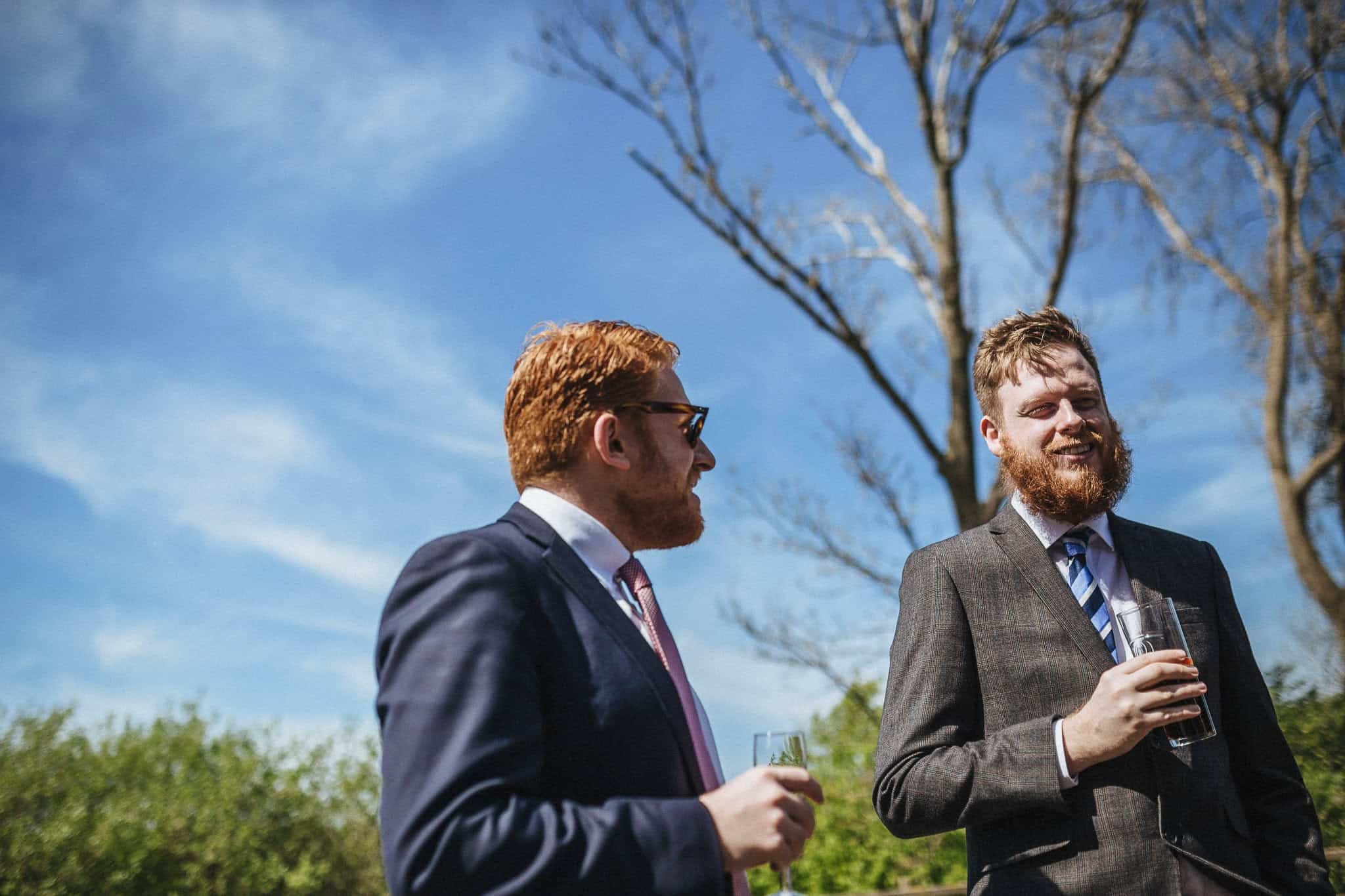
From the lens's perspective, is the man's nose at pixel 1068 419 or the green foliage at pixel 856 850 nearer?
the man's nose at pixel 1068 419

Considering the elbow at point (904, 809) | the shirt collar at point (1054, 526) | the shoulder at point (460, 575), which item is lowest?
the elbow at point (904, 809)

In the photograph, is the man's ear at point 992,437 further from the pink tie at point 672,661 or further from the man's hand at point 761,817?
the man's hand at point 761,817

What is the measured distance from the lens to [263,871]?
1041 centimetres

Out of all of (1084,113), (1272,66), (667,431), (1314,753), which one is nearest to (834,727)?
(1314,753)

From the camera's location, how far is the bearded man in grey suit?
7.46 ft

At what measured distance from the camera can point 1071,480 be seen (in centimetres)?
269

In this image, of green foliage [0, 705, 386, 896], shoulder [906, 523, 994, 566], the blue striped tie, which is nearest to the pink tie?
shoulder [906, 523, 994, 566]

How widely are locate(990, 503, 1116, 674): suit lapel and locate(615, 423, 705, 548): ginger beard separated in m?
0.96

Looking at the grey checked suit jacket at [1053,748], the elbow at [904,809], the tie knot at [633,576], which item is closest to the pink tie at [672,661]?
the tie knot at [633,576]

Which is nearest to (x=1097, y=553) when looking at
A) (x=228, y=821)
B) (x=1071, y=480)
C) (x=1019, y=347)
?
(x=1071, y=480)

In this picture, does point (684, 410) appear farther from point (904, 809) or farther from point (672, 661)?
point (904, 809)

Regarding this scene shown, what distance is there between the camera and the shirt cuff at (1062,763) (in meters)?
2.29

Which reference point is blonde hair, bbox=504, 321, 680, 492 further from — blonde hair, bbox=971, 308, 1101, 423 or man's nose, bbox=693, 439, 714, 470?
blonde hair, bbox=971, 308, 1101, 423

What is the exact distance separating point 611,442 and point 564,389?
0.15m
